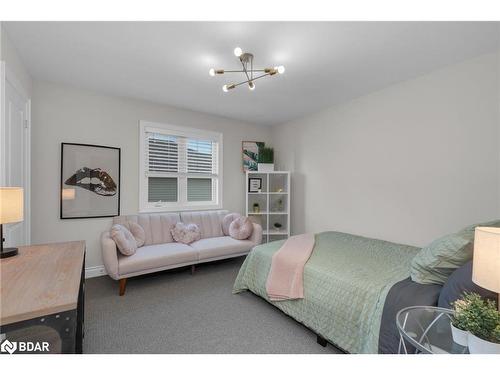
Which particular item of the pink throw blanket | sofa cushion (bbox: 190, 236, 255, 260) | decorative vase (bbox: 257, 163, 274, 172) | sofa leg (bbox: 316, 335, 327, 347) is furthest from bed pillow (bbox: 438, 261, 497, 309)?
decorative vase (bbox: 257, 163, 274, 172)

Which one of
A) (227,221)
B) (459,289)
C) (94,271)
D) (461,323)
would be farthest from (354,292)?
(94,271)

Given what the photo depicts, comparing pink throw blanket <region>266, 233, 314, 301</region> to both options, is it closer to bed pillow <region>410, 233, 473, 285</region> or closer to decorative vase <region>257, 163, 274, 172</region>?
bed pillow <region>410, 233, 473, 285</region>

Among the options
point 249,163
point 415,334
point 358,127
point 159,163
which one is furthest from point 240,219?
point 415,334

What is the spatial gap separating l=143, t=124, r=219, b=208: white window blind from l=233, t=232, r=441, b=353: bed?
5.88 ft

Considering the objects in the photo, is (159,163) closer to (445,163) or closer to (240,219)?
(240,219)

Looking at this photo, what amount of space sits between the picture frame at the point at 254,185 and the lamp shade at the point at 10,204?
10.2ft

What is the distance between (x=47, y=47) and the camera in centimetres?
208

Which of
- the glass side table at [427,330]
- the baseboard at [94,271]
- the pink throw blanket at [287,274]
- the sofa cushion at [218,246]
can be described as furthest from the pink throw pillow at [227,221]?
the glass side table at [427,330]

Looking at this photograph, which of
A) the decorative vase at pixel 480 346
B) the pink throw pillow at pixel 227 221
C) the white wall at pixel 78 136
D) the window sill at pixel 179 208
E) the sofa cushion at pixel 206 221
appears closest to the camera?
the decorative vase at pixel 480 346

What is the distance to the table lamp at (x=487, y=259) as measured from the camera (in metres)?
0.91

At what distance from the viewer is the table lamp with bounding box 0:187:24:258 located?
4.66 feet

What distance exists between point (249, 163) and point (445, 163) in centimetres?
283

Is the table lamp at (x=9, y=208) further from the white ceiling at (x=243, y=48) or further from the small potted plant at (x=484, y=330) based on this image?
the small potted plant at (x=484, y=330)

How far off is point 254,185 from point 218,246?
1.46 metres
